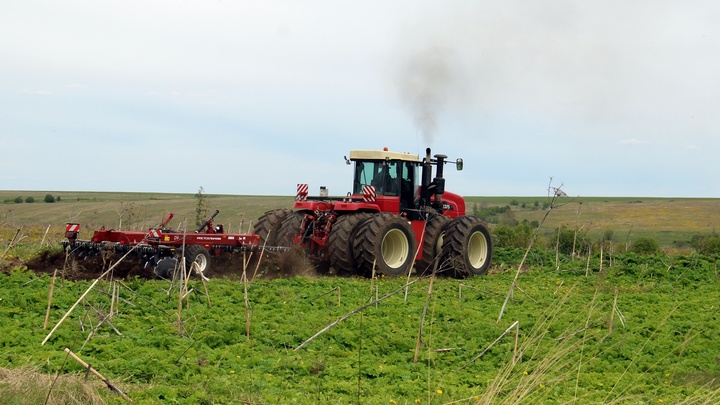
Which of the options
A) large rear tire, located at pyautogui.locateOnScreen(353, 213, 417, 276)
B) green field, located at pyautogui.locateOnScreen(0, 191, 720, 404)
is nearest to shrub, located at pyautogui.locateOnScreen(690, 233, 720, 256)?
green field, located at pyautogui.locateOnScreen(0, 191, 720, 404)

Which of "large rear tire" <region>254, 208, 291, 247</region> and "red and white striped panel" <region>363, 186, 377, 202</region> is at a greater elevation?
"red and white striped panel" <region>363, 186, 377, 202</region>

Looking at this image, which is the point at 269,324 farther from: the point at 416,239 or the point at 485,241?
the point at 485,241

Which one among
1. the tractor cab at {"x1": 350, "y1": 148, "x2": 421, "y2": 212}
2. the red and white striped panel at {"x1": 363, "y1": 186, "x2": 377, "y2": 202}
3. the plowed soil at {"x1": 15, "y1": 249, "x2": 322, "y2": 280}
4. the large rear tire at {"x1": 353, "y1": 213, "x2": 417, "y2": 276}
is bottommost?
the plowed soil at {"x1": 15, "y1": 249, "x2": 322, "y2": 280}

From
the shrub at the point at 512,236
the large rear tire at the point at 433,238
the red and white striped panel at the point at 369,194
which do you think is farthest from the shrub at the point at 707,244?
the red and white striped panel at the point at 369,194

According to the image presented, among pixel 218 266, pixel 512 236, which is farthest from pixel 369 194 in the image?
pixel 512 236

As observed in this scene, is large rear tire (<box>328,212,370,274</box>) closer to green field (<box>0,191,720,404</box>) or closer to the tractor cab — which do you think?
the tractor cab

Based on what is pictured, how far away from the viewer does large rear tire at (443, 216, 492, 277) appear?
54.1ft

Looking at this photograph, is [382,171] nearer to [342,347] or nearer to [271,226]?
[271,226]

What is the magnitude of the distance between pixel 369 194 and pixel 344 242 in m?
A: 1.39

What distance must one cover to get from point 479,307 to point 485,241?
6.19 metres

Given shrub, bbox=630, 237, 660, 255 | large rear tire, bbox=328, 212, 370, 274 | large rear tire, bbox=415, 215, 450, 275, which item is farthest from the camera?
shrub, bbox=630, 237, 660, 255

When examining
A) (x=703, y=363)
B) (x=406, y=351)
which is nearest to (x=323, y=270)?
(x=406, y=351)

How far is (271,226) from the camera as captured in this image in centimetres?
1655

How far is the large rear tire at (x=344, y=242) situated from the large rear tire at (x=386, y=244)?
5.9 inches
